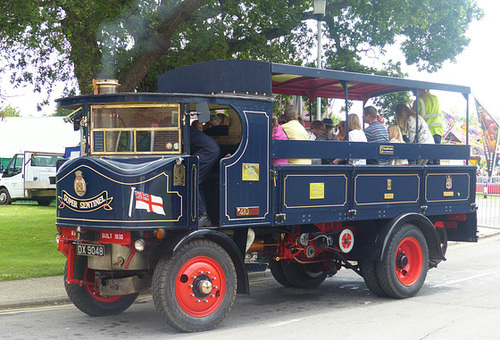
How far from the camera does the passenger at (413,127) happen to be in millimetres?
9664

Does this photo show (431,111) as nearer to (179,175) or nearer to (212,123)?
(212,123)

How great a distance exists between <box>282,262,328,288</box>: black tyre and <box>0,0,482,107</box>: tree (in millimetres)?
5070

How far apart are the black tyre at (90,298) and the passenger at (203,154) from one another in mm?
1491

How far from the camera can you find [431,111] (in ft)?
32.2

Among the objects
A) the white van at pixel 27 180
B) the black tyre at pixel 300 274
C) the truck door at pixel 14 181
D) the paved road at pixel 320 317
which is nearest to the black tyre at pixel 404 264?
the paved road at pixel 320 317

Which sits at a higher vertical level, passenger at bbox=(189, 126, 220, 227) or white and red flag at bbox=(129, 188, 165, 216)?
passenger at bbox=(189, 126, 220, 227)

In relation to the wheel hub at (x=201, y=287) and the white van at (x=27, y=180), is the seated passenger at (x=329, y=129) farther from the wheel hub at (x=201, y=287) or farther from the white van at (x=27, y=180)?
the white van at (x=27, y=180)

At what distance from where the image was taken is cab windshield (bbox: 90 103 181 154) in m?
6.89

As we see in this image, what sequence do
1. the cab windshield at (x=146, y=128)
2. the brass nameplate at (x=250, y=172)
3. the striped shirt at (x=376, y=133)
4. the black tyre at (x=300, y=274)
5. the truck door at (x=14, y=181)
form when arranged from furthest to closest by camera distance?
the truck door at (x=14, y=181)
the black tyre at (x=300, y=274)
the striped shirt at (x=376, y=133)
the brass nameplate at (x=250, y=172)
the cab windshield at (x=146, y=128)

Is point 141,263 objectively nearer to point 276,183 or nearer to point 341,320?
point 276,183

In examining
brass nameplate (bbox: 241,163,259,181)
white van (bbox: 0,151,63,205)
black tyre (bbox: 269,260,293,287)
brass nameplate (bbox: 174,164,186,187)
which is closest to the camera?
brass nameplate (bbox: 174,164,186,187)

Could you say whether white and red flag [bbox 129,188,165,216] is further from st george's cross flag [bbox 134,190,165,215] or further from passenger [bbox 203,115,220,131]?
passenger [bbox 203,115,220,131]

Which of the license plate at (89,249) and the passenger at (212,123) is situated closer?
the license plate at (89,249)

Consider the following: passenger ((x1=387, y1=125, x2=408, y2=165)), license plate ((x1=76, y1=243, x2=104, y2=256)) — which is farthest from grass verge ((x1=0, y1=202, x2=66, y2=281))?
passenger ((x1=387, y1=125, x2=408, y2=165))
